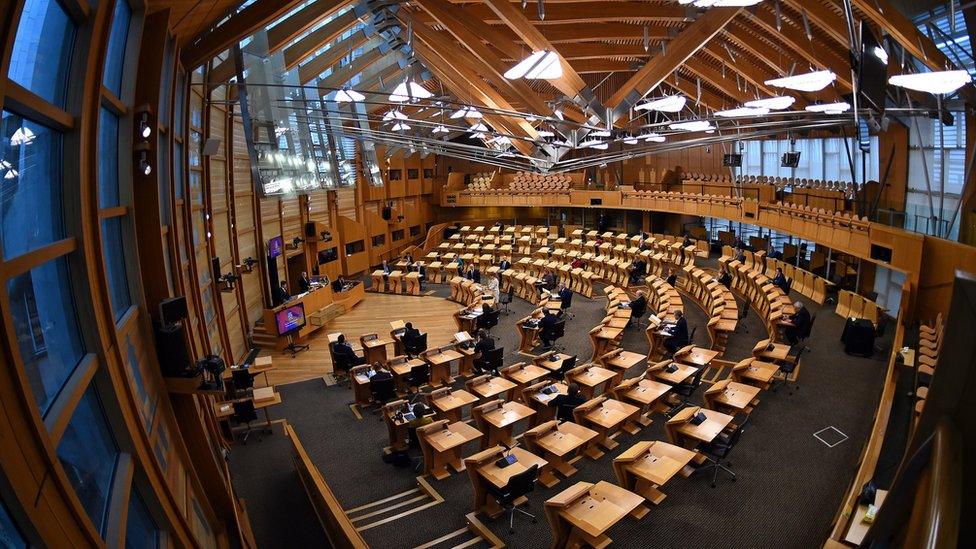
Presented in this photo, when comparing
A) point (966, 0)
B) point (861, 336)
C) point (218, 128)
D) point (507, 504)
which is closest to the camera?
point (507, 504)

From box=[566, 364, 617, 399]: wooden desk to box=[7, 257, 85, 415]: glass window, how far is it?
27.1 feet

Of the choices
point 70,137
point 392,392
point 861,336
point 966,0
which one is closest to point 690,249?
point 861,336

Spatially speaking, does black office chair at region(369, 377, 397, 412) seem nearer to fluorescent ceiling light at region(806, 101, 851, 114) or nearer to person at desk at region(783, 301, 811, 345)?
person at desk at region(783, 301, 811, 345)

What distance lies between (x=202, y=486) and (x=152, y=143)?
14.0 feet

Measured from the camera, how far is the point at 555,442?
834cm

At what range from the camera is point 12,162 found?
3.28m

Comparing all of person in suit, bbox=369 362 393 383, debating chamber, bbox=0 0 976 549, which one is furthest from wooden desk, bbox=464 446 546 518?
person in suit, bbox=369 362 393 383

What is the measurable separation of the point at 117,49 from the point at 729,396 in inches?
390

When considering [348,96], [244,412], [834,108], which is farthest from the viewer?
[348,96]

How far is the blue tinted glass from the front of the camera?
5.40 m

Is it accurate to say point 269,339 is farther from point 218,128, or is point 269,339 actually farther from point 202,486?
point 202,486

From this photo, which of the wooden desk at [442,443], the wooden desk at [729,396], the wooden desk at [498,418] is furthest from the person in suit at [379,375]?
the wooden desk at [729,396]

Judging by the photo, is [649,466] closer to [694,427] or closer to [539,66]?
[694,427]

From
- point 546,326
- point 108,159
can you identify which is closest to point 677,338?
point 546,326
